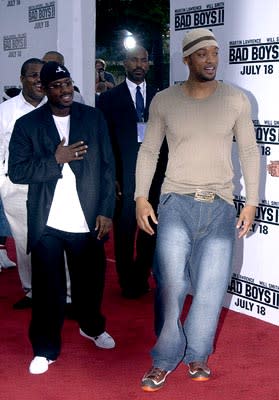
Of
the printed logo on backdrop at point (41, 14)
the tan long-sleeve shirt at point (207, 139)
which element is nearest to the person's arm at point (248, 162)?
the tan long-sleeve shirt at point (207, 139)

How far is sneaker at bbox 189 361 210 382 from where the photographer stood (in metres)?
4.72

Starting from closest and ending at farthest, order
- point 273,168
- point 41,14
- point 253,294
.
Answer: point 273,168
point 253,294
point 41,14

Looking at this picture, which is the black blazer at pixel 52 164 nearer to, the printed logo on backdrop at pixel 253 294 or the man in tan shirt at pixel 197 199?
the man in tan shirt at pixel 197 199

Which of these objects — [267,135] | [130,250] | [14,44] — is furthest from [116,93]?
[14,44]

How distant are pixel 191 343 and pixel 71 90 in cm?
169

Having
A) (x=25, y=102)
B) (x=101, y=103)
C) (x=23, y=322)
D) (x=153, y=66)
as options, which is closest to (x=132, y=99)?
(x=101, y=103)

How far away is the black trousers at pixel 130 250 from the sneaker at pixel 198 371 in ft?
6.71

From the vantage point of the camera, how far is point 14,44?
9.17m

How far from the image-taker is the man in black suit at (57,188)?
4.87m

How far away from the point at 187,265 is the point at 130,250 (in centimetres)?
224

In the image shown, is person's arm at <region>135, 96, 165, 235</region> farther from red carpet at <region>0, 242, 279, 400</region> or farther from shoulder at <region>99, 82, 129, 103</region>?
shoulder at <region>99, 82, 129, 103</region>

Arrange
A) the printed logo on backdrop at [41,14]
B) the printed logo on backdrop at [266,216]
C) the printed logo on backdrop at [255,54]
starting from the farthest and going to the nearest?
the printed logo on backdrop at [41,14], the printed logo on backdrop at [266,216], the printed logo on backdrop at [255,54]

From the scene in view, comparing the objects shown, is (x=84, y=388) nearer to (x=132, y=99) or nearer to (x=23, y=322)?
(x=23, y=322)

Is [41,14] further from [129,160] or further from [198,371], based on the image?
[198,371]
